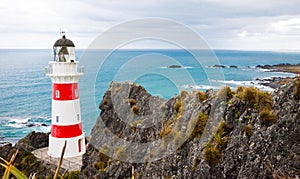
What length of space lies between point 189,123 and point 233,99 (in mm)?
1648

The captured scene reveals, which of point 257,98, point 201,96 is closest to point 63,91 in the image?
point 201,96

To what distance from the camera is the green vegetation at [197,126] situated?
893 cm

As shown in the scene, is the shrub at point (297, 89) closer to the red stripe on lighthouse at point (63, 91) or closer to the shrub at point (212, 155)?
the shrub at point (212, 155)

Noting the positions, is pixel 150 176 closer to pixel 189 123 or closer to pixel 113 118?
pixel 189 123

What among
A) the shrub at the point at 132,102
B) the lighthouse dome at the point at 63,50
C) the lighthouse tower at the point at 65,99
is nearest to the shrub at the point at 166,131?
the shrub at the point at 132,102

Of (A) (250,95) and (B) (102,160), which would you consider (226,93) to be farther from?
(B) (102,160)

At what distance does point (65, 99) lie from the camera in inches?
877

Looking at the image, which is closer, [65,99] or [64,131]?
[65,99]

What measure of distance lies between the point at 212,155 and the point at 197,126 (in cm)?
143

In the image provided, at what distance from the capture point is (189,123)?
9.49 meters

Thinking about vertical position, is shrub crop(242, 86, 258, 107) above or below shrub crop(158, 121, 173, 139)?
above

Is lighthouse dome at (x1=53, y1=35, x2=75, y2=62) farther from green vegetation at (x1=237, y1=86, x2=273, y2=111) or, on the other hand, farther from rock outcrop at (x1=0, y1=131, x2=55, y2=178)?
green vegetation at (x1=237, y1=86, x2=273, y2=111)

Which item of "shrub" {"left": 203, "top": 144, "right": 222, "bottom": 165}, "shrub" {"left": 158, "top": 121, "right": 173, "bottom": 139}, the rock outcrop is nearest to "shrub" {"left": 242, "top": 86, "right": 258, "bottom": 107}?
"shrub" {"left": 203, "top": 144, "right": 222, "bottom": 165}

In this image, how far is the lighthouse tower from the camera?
22.1 metres
